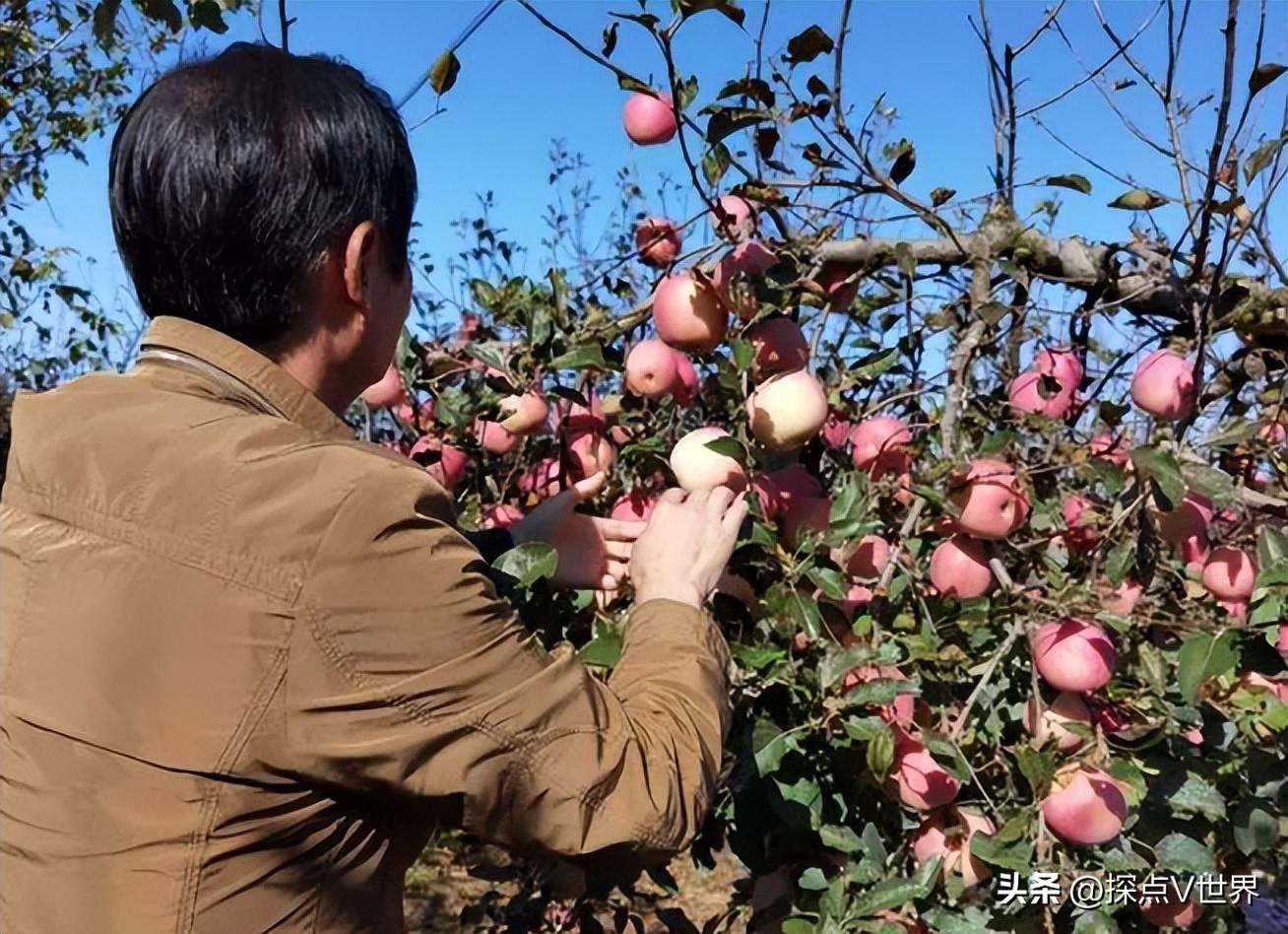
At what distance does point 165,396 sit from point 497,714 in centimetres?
32

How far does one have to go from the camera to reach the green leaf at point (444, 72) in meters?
1.20

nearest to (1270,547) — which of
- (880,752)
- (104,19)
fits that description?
(880,752)

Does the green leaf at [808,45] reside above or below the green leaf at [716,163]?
above

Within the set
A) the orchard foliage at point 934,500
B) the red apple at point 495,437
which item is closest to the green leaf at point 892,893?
the orchard foliage at point 934,500

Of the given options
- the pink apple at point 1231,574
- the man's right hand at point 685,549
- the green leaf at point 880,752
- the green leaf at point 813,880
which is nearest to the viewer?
the man's right hand at point 685,549

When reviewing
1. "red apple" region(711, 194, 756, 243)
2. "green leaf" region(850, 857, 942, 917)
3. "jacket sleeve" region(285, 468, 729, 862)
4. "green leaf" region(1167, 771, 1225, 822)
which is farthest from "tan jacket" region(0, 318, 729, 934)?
"green leaf" region(1167, 771, 1225, 822)

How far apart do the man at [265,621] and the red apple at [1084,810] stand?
445mm

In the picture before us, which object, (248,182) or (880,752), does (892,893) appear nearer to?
(880,752)

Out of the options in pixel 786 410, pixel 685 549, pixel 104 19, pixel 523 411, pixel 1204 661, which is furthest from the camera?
pixel 104 19

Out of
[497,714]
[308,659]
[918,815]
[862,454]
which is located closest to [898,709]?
[918,815]

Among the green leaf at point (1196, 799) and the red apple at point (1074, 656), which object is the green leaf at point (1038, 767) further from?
the green leaf at point (1196, 799)

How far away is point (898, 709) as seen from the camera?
124 centimetres

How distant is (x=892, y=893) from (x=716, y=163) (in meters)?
0.72

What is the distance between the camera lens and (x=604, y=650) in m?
1.14
